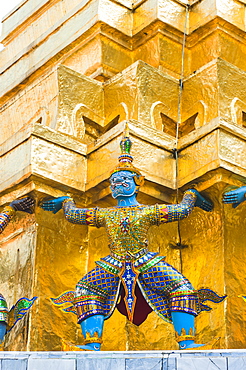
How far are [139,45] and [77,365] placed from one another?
17.5ft

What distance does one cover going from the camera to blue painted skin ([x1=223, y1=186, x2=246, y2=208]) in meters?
8.59

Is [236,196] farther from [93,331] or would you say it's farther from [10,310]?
[10,310]

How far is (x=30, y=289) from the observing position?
29.1 ft

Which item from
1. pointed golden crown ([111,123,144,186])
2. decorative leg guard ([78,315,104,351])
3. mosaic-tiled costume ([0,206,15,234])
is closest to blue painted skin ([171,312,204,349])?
decorative leg guard ([78,315,104,351])

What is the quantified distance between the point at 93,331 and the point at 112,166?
1803 mm

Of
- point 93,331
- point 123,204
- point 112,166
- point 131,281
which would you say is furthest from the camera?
point 112,166

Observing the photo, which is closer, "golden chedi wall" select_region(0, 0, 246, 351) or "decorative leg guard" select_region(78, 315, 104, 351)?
"decorative leg guard" select_region(78, 315, 104, 351)

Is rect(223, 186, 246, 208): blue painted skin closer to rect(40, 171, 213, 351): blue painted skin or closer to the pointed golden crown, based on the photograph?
rect(40, 171, 213, 351): blue painted skin

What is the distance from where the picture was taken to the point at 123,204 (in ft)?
27.9

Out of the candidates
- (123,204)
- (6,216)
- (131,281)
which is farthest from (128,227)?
(6,216)

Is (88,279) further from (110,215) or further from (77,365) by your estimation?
(77,365)

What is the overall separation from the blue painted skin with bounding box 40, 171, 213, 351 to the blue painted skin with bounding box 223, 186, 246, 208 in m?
0.27

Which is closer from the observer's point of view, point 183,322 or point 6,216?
point 183,322

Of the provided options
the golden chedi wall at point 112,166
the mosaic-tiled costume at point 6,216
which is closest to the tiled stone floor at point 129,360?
the golden chedi wall at point 112,166
